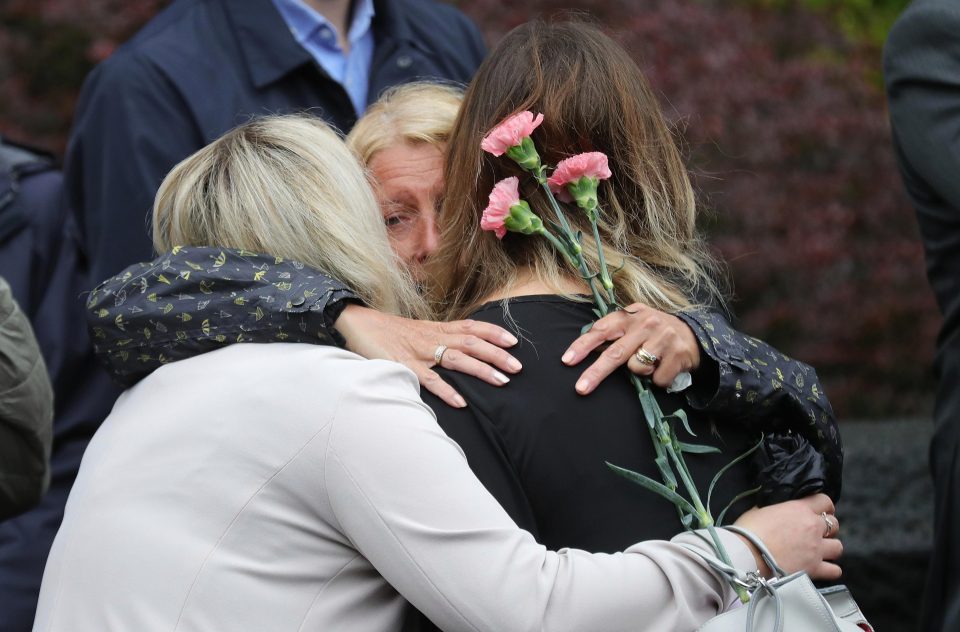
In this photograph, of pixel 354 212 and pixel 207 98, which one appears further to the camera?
pixel 207 98

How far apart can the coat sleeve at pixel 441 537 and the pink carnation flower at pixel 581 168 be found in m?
0.49

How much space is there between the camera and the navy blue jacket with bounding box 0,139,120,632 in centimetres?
320

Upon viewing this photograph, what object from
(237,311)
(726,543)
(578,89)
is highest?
(578,89)

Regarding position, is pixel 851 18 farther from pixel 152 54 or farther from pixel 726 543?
pixel 726 543

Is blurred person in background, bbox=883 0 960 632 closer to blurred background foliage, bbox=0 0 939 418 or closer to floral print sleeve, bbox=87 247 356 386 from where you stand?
floral print sleeve, bbox=87 247 356 386

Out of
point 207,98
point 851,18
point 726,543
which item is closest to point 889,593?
point 726,543

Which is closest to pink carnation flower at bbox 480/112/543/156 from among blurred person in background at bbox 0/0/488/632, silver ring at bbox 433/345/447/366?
silver ring at bbox 433/345/447/366

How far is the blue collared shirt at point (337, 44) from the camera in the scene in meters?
3.29

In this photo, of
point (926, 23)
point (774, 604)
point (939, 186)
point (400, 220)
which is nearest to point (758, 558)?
point (774, 604)

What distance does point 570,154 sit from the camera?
2.06m

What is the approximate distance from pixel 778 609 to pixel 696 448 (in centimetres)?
29

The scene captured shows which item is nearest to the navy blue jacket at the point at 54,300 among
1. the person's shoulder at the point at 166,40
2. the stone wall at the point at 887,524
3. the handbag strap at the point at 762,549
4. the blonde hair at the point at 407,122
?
the person's shoulder at the point at 166,40

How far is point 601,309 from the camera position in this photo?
6.47 ft

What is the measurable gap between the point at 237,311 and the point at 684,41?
3730 mm
